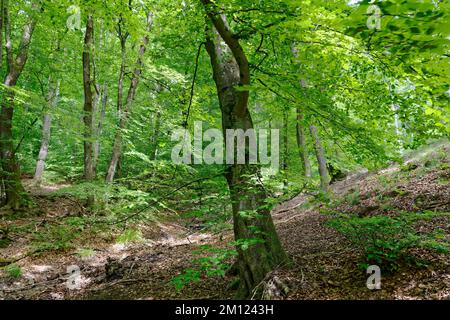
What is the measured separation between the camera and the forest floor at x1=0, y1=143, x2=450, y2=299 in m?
3.72

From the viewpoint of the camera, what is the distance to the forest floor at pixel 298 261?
372 centimetres

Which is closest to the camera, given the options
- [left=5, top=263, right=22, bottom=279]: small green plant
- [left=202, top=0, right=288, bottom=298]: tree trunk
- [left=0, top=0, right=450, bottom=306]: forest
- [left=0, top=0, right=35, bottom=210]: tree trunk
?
[left=0, top=0, right=450, bottom=306]: forest

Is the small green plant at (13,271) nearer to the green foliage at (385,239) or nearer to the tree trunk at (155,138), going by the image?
the tree trunk at (155,138)

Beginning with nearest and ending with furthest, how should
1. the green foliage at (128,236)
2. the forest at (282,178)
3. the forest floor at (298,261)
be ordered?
the forest at (282,178), the forest floor at (298,261), the green foliage at (128,236)

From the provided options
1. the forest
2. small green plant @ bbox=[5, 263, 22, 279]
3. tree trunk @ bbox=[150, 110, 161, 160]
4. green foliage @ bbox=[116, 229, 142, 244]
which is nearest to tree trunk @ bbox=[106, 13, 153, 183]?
the forest

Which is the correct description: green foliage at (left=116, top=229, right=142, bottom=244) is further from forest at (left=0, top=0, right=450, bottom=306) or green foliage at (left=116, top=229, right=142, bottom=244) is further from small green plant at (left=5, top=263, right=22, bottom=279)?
small green plant at (left=5, top=263, right=22, bottom=279)

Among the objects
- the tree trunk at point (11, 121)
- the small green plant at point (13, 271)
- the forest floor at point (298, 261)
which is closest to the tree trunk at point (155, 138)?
the forest floor at point (298, 261)

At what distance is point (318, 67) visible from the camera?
489 cm

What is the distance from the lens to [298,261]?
15.7 feet

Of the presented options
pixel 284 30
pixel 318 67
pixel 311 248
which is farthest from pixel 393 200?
pixel 284 30

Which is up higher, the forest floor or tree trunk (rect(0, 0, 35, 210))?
tree trunk (rect(0, 0, 35, 210))

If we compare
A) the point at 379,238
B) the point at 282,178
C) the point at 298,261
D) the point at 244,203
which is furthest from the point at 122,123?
the point at 379,238

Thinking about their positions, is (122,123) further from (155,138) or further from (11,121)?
(11,121)
